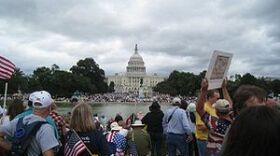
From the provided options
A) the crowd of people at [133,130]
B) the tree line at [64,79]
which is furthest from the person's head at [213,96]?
the tree line at [64,79]

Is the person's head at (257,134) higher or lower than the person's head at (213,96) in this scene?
lower

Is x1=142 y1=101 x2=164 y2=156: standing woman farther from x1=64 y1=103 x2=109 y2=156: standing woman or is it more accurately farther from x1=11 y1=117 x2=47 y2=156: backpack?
x1=11 y1=117 x2=47 y2=156: backpack

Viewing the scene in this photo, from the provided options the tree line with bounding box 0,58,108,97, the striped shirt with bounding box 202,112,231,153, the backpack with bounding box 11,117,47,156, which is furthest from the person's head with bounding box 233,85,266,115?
the tree line with bounding box 0,58,108,97

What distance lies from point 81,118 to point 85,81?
12557cm

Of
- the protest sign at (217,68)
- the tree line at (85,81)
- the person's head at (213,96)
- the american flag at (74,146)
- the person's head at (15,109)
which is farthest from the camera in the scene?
the tree line at (85,81)

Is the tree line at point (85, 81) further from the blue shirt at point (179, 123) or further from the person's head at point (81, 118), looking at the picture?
the person's head at point (81, 118)

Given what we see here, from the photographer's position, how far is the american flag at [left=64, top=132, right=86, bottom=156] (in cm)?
586

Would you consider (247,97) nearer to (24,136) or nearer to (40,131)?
(40,131)

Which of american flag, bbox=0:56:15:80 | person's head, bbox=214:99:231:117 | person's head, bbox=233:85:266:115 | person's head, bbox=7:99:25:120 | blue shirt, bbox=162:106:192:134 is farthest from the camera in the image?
blue shirt, bbox=162:106:192:134

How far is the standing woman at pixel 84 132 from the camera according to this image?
588 cm

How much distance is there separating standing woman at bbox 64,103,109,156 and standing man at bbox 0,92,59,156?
0.58 meters

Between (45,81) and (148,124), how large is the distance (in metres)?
112

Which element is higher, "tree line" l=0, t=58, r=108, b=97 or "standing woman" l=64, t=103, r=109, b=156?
"tree line" l=0, t=58, r=108, b=97

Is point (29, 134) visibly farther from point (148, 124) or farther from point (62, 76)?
point (62, 76)
